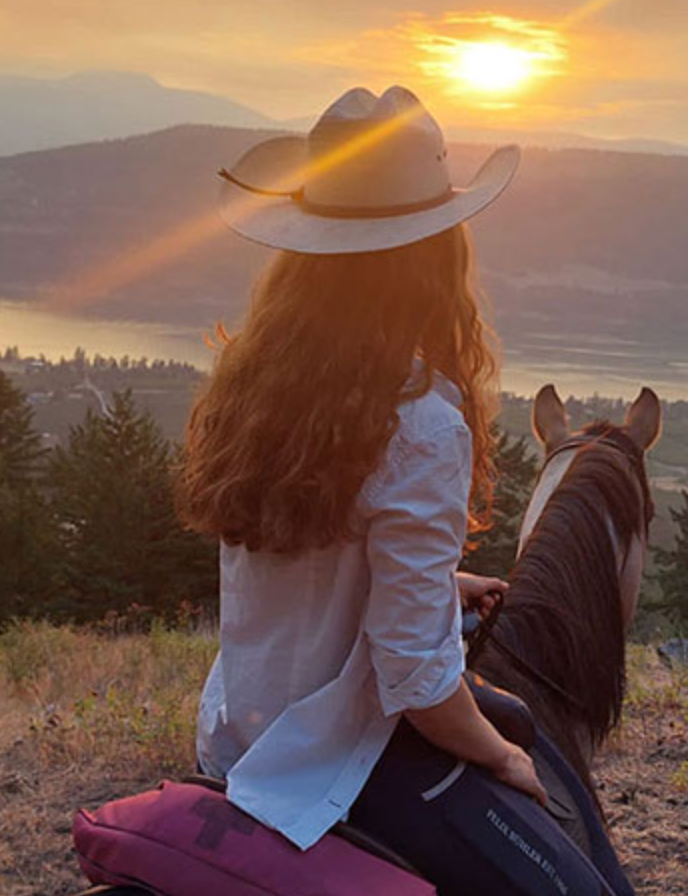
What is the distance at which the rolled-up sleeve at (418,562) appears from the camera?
1676 mm

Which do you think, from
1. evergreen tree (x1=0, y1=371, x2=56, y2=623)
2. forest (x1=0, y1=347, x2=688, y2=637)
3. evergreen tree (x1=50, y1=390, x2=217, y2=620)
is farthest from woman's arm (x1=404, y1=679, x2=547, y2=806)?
evergreen tree (x1=0, y1=371, x2=56, y2=623)

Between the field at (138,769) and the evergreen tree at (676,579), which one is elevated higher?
the field at (138,769)

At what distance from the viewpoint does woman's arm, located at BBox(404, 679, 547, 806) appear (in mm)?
1771

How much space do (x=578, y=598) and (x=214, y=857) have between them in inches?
49.6

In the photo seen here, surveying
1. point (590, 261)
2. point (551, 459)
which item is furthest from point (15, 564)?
point (590, 261)

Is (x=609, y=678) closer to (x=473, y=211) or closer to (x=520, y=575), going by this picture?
(x=520, y=575)

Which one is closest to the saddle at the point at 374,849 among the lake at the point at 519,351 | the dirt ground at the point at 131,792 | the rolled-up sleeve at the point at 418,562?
the rolled-up sleeve at the point at 418,562

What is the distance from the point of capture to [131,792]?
4.39 meters

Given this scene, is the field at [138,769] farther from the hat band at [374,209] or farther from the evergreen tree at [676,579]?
the evergreen tree at [676,579]

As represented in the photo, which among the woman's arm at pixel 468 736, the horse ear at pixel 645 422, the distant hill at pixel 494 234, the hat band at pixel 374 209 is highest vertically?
the distant hill at pixel 494 234

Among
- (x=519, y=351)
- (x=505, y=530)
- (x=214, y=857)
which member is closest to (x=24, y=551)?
(x=505, y=530)

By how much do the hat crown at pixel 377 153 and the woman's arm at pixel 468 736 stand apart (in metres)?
0.85

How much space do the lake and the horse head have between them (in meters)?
67.4

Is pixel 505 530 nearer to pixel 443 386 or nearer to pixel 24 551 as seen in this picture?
pixel 24 551
